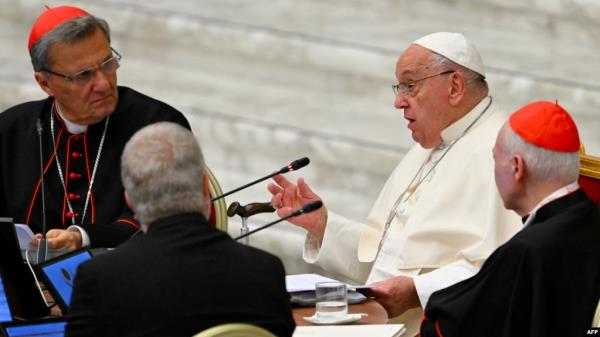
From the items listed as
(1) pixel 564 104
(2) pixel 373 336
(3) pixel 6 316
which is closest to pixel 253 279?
(2) pixel 373 336

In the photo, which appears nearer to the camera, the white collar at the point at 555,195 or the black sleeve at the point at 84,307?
the black sleeve at the point at 84,307

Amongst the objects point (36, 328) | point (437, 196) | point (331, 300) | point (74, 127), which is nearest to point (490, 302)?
point (331, 300)

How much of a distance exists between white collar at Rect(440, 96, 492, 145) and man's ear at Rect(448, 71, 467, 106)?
0.07 m

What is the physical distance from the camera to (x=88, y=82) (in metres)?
4.59

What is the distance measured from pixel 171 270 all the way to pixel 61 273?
0.75 m

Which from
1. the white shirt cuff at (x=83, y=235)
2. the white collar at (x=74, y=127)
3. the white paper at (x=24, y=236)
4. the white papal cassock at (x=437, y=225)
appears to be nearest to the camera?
the white paper at (x=24, y=236)

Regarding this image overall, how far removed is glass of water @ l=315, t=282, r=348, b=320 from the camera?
373 centimetres

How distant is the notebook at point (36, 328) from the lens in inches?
124

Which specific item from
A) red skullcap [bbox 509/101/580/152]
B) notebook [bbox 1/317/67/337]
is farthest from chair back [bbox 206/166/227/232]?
notebook [bbox 1/317/67/337]

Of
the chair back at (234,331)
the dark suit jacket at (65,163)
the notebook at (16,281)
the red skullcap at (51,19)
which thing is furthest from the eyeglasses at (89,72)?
the chair back at (234,331)

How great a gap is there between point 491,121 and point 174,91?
2.38 m

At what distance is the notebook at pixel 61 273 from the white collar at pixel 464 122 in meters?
1.53

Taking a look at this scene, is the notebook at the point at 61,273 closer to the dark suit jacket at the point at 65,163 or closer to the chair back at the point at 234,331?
the chair back at the point at 234,331

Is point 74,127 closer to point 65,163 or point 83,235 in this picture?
point 65,163
